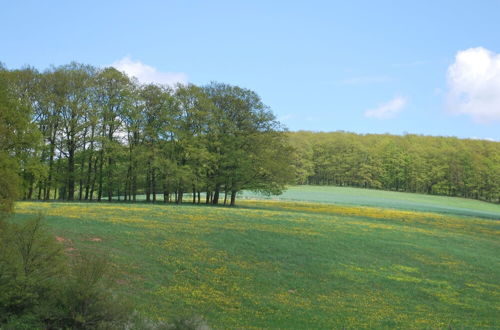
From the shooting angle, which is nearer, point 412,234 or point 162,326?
point 162,326

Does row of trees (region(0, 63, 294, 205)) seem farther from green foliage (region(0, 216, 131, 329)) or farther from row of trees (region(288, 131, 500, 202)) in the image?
row of trees (region(288, 131, 500, 202))

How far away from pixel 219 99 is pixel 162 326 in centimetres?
5248

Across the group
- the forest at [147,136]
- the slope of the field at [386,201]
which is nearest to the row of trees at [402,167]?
the slope of the field at [386,201]

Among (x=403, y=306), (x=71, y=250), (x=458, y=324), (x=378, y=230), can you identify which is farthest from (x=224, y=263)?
(x=378, y=230)

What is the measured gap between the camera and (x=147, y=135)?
58031mm

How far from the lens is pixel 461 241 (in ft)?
128

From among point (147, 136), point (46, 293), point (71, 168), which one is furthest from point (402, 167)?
point (46, 293)

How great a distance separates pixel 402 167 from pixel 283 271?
127379mm

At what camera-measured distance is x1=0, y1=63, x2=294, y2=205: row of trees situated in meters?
52.8

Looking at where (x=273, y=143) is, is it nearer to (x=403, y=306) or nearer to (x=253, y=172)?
(x=253, y=172)

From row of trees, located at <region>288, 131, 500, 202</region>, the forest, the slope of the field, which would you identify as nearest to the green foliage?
the forest

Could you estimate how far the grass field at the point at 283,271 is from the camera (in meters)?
17.2

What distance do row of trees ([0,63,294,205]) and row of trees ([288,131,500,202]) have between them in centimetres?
6976

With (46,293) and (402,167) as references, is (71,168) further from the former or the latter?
(402,167)
